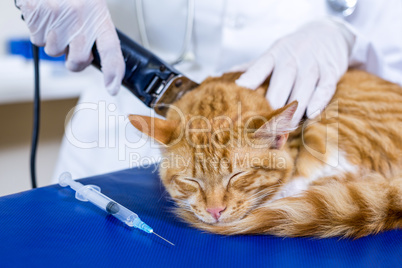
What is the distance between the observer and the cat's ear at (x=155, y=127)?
76 cm

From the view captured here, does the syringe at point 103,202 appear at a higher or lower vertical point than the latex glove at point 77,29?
lower

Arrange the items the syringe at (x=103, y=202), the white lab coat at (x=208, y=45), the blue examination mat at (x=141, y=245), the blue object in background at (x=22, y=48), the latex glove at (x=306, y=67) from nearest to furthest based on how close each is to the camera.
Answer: the blue examination mat at (x=141, y=245)
the syringe at (x=103, y=202)
the latex glove at (x=306, y=67)
the white lab coat at (x=208, y=45)
the blue object in background at (x=22, y=48)

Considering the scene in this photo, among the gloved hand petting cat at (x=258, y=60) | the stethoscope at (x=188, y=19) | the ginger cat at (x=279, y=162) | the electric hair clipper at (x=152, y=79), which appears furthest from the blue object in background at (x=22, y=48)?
the ginger cat at (x=279, y=162)

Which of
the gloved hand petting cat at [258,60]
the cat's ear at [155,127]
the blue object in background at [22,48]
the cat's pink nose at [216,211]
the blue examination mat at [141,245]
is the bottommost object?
the blue object in background at [22,48]

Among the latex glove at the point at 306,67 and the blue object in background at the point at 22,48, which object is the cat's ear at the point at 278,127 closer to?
the latex glove at the point at 306,67

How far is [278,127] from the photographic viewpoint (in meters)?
0.77

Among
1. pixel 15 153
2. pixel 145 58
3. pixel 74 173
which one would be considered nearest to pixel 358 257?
pixel 145 58

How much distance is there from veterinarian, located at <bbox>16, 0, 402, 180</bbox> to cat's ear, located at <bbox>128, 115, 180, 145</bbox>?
224mm

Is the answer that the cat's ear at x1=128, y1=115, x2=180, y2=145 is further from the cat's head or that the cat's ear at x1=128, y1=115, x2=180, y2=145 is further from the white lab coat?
the white lab coat

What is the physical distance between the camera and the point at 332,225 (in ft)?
2.11

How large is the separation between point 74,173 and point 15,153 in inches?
26.8

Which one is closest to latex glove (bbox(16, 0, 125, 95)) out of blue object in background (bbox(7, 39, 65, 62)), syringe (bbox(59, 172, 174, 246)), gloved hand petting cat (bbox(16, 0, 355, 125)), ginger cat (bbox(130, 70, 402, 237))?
gloved hand petting cat (bbox(16, 0, 355, 125))

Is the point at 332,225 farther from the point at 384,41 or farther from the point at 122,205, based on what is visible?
the point at 384,41

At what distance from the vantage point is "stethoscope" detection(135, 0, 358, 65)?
1.18 m
